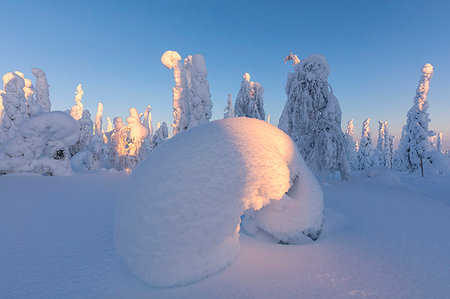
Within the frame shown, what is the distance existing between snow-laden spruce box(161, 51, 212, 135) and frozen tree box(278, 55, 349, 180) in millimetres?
9970

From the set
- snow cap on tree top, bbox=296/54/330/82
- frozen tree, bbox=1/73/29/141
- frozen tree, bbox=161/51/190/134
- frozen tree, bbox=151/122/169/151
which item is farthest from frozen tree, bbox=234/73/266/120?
frozen tree, bbox=1/73/29/141

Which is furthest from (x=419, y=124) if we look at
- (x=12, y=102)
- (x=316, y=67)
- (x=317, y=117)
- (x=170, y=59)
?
(x=12, y=102)

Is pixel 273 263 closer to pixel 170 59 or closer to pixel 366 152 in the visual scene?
pixel 170 59

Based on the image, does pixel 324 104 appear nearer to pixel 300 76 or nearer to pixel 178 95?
pixel 300 76

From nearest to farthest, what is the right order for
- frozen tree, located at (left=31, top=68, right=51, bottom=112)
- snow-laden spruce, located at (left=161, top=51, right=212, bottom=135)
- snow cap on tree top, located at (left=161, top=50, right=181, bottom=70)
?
snow-laden spruce, located at (left=161, top=51, right=212, bottom=135)
snow cap on tree top, located at (left=161, top=50, right=181, bottom=70)
frozen tree, located at (left=31, top=68, right=51, bottom=112)

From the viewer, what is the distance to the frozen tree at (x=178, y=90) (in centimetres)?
1942

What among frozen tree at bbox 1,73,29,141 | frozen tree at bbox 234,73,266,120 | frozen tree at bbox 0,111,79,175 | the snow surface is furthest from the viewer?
frozen tree at bbox 234,73,266,120

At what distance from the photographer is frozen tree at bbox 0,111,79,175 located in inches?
345

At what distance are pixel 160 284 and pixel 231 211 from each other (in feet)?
3.14

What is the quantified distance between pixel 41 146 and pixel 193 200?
37.2ft

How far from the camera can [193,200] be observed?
6.40 feet

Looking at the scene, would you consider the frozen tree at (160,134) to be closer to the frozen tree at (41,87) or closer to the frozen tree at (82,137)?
the frozen tree at (82,137)

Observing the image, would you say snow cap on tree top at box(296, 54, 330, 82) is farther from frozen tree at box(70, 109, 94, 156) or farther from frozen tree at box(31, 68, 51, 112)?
frozen tree at box(31, 68, 51, 112)

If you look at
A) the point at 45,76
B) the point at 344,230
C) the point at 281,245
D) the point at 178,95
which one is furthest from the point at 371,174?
the point at 45,76
